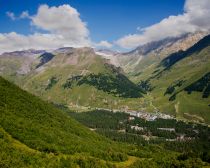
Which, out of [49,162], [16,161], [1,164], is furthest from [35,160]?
[1,164]

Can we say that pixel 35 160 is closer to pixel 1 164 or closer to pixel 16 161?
pixel 16 161

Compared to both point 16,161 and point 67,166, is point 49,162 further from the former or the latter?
point 16,161

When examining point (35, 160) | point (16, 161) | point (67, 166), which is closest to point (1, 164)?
point (16, 161)

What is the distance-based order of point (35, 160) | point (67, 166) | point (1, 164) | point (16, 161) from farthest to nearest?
point (67, 166)
point (35, 160)
point (16, 161)
point (1, 164)

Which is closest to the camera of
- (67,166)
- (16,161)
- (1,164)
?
(1,164)

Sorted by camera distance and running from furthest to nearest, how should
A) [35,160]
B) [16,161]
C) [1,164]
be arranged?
1. [35,160]
2. [16,161]
3. [1,164]

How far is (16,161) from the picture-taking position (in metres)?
166

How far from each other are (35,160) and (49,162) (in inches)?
351

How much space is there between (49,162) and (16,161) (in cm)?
2821

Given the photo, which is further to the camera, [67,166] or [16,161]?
[67,166]

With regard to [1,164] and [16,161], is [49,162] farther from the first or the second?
[1,164]

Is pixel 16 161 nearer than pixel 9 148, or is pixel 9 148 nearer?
pixel 16 161

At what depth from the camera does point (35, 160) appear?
609 ft

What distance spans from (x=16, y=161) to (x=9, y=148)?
89.9ft
